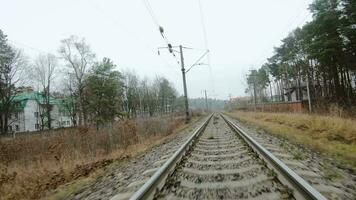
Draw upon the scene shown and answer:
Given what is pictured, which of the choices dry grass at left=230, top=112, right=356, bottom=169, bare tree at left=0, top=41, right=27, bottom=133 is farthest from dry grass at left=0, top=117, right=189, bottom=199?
bare tree at left=0, top=41, right=27, bottom=133

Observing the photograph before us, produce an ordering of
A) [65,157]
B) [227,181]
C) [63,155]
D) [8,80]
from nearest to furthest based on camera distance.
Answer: [227,181]
[65,157]
[63,155]
[8,80]

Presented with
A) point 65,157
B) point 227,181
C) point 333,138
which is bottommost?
point 65,157

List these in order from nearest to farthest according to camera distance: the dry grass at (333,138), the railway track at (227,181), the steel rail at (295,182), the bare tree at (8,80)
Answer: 1. the steel rail at (295,182)
2. the railway track at (227,181)
3. the dry grass at (333,138)
4. the bare tree at (8,80)

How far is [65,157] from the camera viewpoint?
12.1 metres

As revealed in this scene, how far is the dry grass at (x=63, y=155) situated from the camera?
798cm

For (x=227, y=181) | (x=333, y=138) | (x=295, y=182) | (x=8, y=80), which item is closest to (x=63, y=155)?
(x=227, y=181)

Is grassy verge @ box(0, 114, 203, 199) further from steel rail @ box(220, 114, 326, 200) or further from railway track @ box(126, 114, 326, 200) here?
steel rail @ box(220, 114, 326, 200)

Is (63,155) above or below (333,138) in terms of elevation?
below

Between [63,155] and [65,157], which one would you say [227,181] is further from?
[63,155]

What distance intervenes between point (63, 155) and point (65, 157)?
556mm

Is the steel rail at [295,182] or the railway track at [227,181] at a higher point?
the steel rail at [295,182]

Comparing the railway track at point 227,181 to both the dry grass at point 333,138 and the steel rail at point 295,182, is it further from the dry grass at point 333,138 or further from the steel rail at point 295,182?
the dry grass at point 333,138

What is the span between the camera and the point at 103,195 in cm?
522

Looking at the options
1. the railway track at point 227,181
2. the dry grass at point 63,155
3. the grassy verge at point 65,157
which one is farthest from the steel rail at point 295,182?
the dry grass at point 63,155
